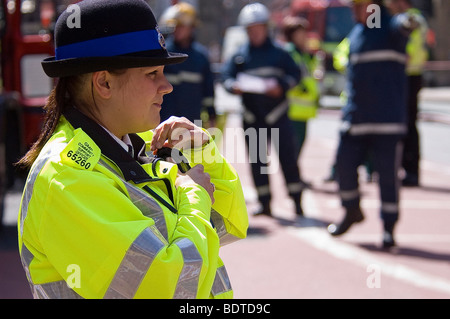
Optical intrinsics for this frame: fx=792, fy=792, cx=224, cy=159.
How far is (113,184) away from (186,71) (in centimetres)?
553

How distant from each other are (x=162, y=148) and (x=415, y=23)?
14.4 ft

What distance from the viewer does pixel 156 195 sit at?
6.64 ft

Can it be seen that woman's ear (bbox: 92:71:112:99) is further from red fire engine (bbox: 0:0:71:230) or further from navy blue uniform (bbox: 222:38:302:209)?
red fire engine (bbox: 0:0:71:230)

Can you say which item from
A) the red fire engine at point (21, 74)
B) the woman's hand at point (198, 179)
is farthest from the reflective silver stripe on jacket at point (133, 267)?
the red fire engine at point (21, 74)

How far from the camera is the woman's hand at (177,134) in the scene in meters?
2.23

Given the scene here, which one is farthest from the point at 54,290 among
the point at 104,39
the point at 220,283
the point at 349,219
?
the point at 349,219

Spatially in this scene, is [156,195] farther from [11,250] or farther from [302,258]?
[11,250]

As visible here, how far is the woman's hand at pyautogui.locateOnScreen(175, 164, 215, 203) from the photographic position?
2.13m

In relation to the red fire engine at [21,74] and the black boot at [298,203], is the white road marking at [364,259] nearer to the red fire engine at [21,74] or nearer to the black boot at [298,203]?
the black boot at [298,203]

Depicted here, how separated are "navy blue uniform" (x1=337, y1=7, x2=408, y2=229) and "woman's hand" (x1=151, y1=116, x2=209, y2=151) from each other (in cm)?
436

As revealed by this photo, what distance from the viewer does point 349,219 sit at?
6.81 metres

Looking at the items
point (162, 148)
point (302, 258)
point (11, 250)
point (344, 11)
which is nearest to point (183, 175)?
point (162, 148)

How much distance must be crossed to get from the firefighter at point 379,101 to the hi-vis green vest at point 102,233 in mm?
4578

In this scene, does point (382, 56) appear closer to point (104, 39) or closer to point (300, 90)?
point (300, 90)
